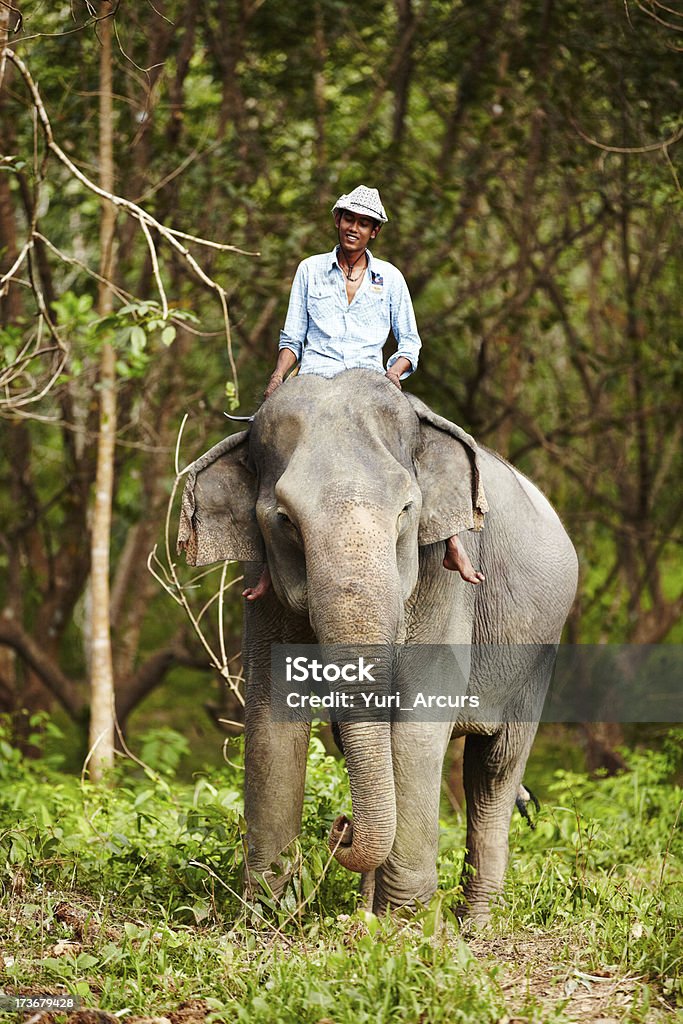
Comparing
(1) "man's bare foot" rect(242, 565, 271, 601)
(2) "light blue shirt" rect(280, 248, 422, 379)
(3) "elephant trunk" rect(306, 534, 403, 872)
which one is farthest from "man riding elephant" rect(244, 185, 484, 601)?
(3) "elephant trunk" rect(306, 534, 403, 872)

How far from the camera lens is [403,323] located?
191 inches

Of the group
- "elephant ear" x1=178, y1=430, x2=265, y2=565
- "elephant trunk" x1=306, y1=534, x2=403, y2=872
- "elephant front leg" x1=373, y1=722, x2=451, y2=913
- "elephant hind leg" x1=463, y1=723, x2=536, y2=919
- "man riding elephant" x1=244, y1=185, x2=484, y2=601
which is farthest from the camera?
"elephant hind leg" x1=463, y1=723, x2=536, y2=919

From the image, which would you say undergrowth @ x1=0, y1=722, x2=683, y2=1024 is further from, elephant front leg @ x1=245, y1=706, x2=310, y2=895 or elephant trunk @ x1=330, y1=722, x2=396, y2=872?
elephant trunk @ x1=330, y1=722, x2=396, y2=872

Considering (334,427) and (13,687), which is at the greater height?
(334,427)

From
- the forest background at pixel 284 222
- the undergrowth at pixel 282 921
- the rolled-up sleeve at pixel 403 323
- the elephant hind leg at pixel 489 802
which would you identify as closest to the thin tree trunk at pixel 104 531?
the forest background at pixel 284 222

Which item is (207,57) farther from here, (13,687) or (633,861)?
(633,861)

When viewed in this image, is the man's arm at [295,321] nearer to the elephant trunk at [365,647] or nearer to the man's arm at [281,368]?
the man's arm at [281,368]

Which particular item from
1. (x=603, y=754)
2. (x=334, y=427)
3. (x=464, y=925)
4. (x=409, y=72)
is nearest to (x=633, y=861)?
(x=464, y=925)

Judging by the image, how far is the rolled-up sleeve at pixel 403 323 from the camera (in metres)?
4.81

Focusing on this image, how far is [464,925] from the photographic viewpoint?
472 cm

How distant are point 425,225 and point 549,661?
12.7 feet

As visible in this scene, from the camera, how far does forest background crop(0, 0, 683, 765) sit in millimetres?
8258

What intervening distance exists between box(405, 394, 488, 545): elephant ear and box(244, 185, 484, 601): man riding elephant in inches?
5.2

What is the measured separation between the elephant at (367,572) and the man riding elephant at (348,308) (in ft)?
0.55
